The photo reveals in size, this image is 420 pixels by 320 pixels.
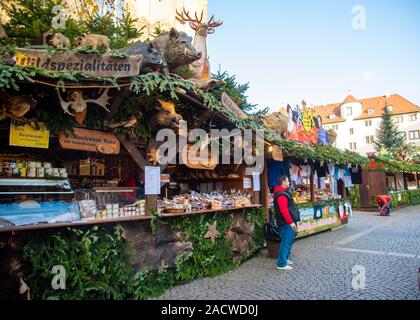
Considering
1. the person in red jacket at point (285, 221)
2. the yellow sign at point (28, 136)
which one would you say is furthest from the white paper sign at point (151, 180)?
the person in red jacket at point (285, 221)

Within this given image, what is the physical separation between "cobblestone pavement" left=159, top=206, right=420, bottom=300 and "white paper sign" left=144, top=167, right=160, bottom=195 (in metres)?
1.82

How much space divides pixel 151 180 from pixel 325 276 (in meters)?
3.99

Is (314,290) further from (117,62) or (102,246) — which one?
(117,62)

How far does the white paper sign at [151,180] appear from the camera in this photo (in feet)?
17.1

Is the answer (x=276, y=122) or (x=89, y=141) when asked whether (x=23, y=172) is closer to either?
(x=89, y=141)

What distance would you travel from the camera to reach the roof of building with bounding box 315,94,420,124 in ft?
167

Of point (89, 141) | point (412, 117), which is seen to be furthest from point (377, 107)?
point (89, 141)

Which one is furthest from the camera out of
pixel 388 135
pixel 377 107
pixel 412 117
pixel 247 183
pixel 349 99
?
pixel 349 99

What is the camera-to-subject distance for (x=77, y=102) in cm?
417

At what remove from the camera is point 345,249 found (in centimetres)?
835

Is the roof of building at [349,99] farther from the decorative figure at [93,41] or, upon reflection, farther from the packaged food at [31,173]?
the packaged food at [31,173]

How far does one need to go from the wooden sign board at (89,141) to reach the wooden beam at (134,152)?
0.39 ft

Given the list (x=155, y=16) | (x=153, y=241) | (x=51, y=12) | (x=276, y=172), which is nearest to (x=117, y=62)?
(x=153, y=241)
